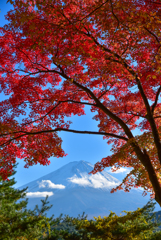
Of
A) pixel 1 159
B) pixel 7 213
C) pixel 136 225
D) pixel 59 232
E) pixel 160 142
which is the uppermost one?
pixel 1 159

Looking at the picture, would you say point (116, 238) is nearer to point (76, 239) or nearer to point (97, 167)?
point (76, 239)

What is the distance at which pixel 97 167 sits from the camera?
639cm

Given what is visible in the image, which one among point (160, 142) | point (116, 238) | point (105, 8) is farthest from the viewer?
point (116, 238)

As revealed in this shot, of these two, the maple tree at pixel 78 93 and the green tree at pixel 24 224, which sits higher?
the maple tree at pixel 78 93

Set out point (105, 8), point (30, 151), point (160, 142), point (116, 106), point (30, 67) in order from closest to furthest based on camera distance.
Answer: point (105, 8)
point (160, 142)
point (30, 151)
point (30, 67)
point (116, 106)

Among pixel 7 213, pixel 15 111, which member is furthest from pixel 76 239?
pixel 15 111

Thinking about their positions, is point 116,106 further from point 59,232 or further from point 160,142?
point 59,232

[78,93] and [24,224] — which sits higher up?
[78,93]

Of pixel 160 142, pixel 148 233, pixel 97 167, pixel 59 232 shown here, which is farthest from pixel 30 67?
pixel 148 233

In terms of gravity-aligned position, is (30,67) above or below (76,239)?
above

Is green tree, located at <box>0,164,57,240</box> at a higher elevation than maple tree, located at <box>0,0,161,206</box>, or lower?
lower

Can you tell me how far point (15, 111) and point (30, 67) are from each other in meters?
1.98

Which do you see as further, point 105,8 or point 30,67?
point 30,67

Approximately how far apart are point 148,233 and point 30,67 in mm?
7702
